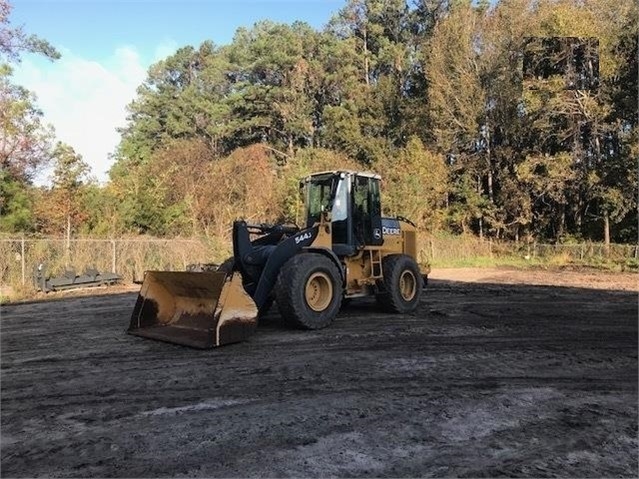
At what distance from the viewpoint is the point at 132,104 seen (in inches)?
2379

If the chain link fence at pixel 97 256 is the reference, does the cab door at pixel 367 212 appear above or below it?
above

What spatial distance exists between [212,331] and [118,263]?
11.2m

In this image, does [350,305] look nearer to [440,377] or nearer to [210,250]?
[440,377]

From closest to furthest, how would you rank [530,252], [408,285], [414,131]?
[408,285] → [530,252] → [414,131]

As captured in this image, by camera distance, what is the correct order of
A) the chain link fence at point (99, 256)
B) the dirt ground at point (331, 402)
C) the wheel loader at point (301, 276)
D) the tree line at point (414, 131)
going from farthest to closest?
the tree line at point (414, 131) → the chain link fence at point (99, 256) → the wheel loader at point (301, 276) → the dirt ground at point (331, 402)

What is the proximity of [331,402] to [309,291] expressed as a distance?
3.61 m

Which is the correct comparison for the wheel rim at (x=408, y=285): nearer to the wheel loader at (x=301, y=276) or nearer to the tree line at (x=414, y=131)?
the wheel loader at (x=301, y=276)

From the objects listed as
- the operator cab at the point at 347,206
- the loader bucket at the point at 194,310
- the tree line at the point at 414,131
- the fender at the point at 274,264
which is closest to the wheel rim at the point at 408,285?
the operator cab at the point at 347,206

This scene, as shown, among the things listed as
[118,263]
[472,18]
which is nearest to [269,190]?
[118,263]

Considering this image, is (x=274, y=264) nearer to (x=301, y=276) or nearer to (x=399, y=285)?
(x=301, y=276)

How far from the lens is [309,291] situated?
855cm

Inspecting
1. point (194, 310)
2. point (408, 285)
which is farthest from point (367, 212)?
point (194, 310)

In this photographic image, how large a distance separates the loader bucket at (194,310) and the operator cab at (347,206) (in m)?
2.43

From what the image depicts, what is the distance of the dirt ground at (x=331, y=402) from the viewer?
3.76 m
